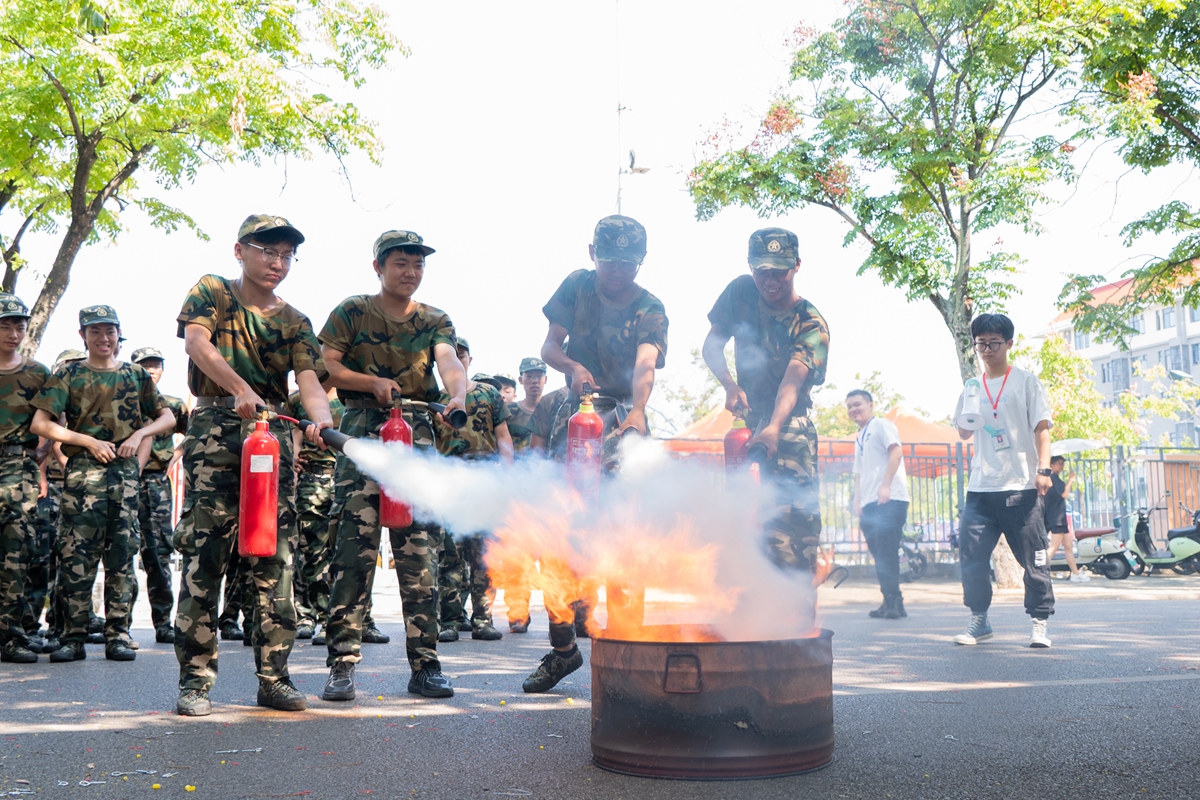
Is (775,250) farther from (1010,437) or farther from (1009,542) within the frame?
(1009,542)

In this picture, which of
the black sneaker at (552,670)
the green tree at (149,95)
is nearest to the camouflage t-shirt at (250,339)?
the black sneaker at (552,670)

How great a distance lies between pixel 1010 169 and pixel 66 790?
44.7 ft

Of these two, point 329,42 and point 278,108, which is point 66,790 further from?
point 329,42

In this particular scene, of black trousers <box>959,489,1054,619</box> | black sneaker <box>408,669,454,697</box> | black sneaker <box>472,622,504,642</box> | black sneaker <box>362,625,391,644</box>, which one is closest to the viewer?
black sneaker <box>408,669,454,697</box>

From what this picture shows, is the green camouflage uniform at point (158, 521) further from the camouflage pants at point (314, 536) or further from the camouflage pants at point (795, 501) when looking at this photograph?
the camouflage pants at point (795, 501)

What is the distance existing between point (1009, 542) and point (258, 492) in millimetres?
5250

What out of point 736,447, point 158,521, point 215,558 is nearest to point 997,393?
point 736,447

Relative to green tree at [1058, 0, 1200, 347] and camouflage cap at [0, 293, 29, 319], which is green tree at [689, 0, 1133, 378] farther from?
camouflage cap at [0, 293, 29, 319]

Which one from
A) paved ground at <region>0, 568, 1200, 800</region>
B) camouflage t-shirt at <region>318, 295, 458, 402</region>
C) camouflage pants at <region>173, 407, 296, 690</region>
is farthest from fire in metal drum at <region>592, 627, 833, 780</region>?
camouflage t-shirt at <region>318, 295, 458, 402</region>

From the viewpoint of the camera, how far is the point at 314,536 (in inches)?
307

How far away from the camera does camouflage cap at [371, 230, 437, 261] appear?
515cm

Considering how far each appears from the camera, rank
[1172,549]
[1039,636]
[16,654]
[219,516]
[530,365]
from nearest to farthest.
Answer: [219,516] → [16,654] → [1039,636] → [530,365] → [1172,549]

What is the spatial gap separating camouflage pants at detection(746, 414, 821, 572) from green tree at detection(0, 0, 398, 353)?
10.9 m

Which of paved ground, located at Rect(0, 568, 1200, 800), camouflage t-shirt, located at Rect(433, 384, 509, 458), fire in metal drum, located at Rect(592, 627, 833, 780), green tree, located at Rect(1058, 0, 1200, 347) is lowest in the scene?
paved ground, located at Rect(0, 568, 1200, 800)
